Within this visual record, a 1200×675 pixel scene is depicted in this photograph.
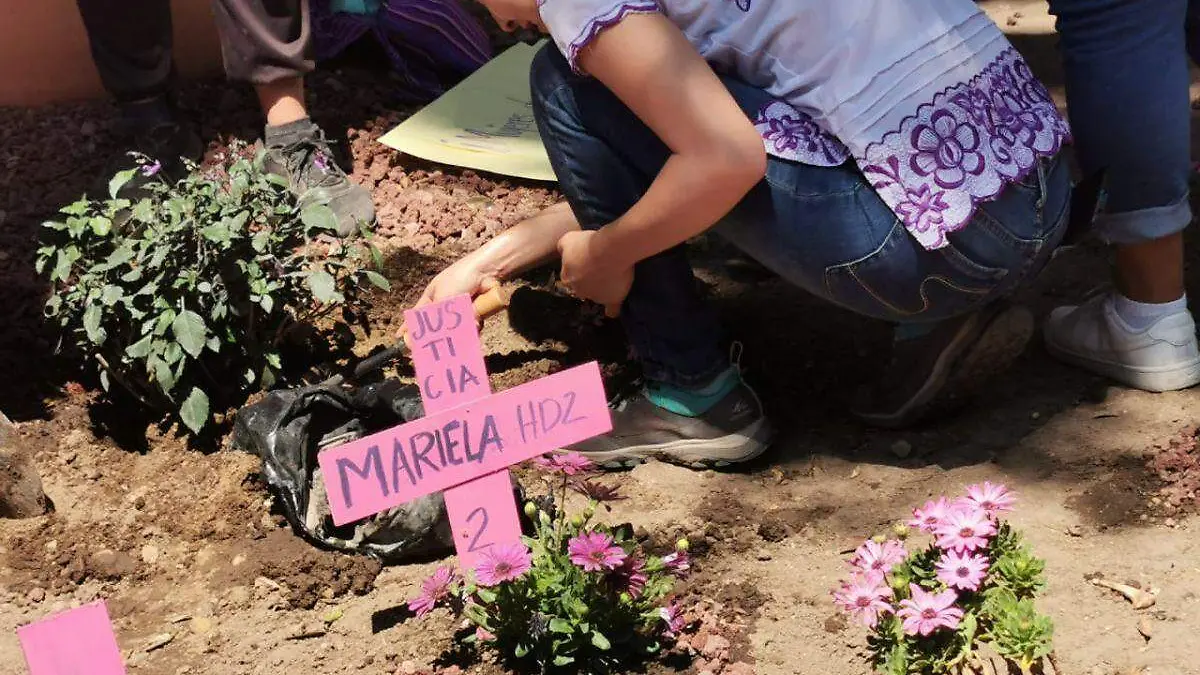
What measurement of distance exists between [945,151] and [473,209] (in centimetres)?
156

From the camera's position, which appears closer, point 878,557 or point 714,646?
point 878,557

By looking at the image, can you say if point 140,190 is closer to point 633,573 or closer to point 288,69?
point 288,69

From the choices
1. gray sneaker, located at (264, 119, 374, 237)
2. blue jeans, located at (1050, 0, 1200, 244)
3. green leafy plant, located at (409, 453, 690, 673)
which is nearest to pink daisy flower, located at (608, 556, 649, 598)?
green leafy plant, located at (409, 453, 690, 673)

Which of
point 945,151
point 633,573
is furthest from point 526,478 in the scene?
point 945,151

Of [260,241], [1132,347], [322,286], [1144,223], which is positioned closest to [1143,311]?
[1132,347]

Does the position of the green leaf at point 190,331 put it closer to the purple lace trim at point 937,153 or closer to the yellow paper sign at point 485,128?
the purple lace trim at point 937,153

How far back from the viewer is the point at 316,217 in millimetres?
2438

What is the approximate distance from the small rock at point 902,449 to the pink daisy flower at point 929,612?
0.83 m

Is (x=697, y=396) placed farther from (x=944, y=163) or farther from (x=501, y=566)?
(x=501, y=566)

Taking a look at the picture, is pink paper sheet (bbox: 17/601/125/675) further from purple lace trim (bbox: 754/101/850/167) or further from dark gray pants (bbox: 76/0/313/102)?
dark gray pants (bbox: 76/0/313/102)

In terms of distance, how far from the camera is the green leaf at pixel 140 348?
2307 millimetres

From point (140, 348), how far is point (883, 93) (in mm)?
1354

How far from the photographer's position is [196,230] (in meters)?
2.34

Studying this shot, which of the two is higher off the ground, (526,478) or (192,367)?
(192,367)
